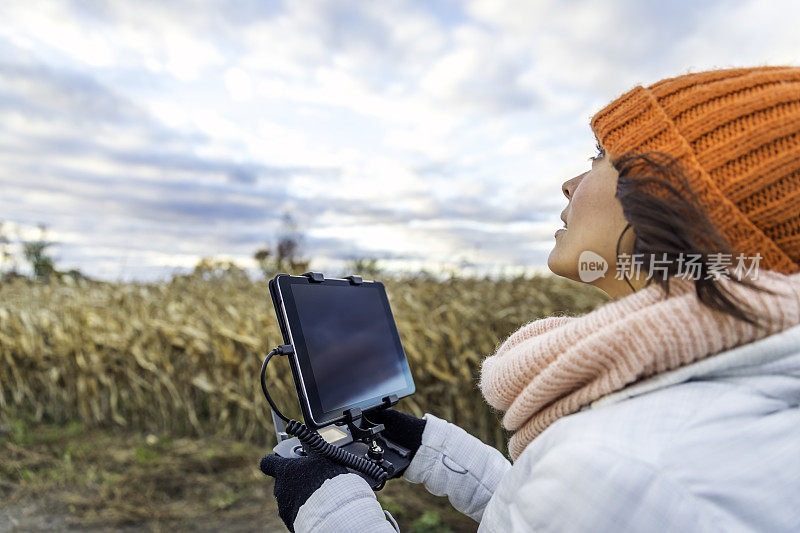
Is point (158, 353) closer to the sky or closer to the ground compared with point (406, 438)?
closer to the sky

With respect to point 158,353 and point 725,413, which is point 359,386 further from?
point 158,353

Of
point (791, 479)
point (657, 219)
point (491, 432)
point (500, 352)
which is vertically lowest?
point (491, 432)

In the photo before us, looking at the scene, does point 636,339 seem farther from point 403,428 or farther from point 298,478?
point 403,428

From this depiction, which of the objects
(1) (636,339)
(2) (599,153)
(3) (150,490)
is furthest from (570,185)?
(3) (150,490)

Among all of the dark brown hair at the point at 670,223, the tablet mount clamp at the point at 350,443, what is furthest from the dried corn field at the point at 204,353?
the dark brown hair at the point at 670,223

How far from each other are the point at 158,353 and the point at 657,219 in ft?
16.9

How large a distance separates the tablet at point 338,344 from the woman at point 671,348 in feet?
0.83

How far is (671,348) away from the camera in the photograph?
0.96m

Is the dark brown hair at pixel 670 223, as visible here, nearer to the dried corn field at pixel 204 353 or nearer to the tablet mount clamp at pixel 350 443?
the tablet mount clamp at pixel 350 443

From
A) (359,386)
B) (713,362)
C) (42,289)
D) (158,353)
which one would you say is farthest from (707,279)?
(42,289)

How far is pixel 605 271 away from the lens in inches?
50.5

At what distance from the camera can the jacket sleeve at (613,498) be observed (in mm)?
866

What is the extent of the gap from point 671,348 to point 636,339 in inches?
2.3

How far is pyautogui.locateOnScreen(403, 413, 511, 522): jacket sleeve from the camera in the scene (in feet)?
5.75
